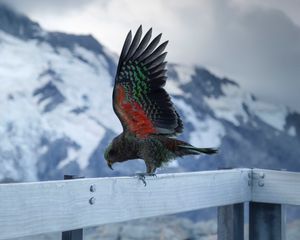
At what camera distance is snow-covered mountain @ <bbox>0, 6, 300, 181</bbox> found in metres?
3.61

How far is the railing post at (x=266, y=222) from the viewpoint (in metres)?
2.02

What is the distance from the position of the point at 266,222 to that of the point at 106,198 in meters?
0.83

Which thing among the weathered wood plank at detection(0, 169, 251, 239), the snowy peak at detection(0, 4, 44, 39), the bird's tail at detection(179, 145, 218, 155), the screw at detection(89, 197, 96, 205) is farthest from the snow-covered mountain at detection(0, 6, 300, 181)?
the screw at detection(89, 197, 96, 205)

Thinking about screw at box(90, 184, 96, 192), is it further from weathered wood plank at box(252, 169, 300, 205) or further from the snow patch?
the snow patch

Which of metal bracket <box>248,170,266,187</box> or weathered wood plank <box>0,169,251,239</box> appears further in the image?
metal bracket <box>248,170,266,187</box>

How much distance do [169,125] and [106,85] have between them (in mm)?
2007

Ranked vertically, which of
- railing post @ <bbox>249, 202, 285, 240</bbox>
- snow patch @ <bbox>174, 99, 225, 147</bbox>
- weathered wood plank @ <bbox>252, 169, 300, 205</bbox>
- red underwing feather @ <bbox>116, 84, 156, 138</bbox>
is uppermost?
snow patch @ <bbox>174, 99, 225, 147</bbox>

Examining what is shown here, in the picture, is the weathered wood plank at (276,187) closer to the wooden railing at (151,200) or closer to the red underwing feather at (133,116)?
the wooden railing at (151,200)

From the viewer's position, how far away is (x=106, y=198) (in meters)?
1.45

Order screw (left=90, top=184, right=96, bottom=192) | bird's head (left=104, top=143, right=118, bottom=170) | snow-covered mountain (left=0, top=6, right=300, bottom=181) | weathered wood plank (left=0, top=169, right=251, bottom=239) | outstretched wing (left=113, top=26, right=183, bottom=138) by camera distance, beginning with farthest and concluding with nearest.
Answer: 1. snow-covered mountain (left=0, top=6, right=300, bottom=181)
2. bird's head (left=104, top=143, right=118, bottom=170)
3. outstretched wing (left=113, top=26, right=183, bottom=138)
4. screw (left=90, top=184, right=96, bottom=192)
5. weathered wood plank (left=0, top=169, right=251, bottom=239)

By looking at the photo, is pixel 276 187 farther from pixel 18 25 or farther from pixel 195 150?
pixel 18 25

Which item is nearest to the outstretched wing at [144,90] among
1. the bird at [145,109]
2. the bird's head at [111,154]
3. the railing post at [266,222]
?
the bird at [145,109]

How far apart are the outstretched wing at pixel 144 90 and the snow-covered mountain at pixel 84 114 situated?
1577mm

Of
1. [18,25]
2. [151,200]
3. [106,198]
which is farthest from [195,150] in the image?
[18,25]
